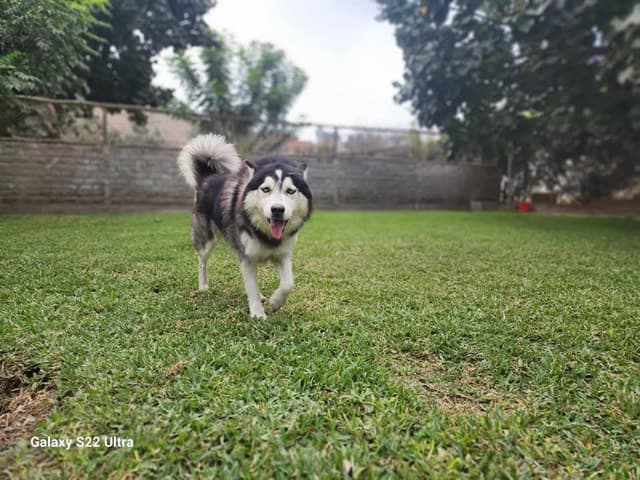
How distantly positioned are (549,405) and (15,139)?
9.73 meters

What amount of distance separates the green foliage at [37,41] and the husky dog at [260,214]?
3748 mm

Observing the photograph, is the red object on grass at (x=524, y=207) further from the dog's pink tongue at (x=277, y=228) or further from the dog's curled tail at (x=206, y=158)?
the dog's pink tongue at (x=277, y=228)

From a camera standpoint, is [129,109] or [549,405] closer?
[549,405]

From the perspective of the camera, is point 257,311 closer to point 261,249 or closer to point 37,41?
point 261,249

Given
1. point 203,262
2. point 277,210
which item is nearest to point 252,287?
point 277,210

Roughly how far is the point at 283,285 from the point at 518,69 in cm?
899

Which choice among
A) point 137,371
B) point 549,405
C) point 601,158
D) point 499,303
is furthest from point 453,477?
point 601,158

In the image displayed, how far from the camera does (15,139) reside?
7582mm

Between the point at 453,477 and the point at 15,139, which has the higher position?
the point at 15,139

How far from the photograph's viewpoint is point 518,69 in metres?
8.63

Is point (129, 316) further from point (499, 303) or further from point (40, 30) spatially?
point (40, 30)

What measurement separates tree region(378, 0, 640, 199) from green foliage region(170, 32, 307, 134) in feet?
17.4

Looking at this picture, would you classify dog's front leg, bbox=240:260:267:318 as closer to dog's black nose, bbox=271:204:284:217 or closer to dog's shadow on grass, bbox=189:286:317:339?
dog's shadow on grass, bbox=189:286:317:339

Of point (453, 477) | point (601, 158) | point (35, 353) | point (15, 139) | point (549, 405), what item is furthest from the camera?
point (601, 158)
